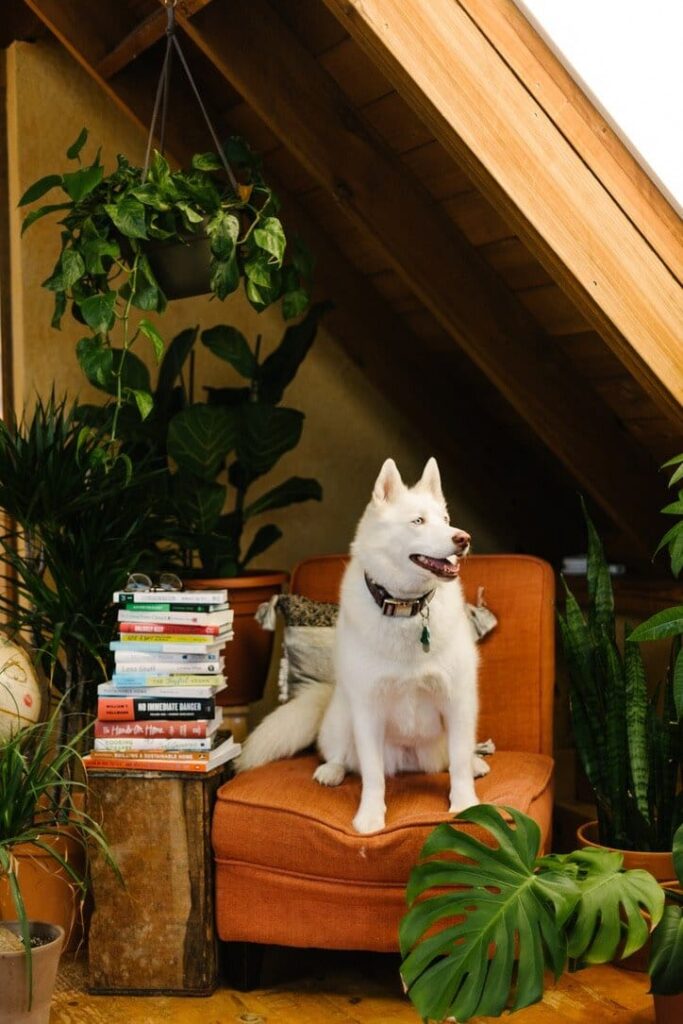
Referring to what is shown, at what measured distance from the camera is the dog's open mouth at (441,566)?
7.68 feet

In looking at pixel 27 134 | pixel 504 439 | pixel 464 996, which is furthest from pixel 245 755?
pixel 27 134

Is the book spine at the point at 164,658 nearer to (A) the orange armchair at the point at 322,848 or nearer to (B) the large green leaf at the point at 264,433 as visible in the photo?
(A) the orange armchair at the point at 322,848

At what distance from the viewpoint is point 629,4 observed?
7.77ft

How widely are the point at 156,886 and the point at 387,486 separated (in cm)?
103

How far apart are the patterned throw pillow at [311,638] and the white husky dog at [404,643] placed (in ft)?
1.14

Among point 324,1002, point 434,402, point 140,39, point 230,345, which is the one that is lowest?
point 324,1002

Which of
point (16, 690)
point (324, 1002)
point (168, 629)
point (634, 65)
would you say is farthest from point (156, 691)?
point (634, 65)

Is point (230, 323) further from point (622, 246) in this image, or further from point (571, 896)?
point (571, 896)

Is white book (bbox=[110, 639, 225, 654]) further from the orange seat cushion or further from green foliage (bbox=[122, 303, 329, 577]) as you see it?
green foliage (bbox=[122, 303, 329, 577])

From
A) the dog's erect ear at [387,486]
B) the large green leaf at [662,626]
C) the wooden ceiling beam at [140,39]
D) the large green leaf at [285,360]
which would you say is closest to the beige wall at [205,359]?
the wooden ceiling beam at [140,39]

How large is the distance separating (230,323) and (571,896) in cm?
247

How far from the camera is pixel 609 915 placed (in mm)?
1979

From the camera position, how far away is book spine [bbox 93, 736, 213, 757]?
2500 mm

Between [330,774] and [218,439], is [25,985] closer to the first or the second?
[330,774]
